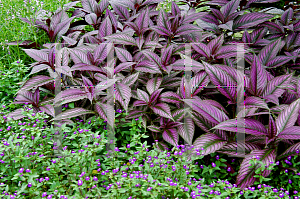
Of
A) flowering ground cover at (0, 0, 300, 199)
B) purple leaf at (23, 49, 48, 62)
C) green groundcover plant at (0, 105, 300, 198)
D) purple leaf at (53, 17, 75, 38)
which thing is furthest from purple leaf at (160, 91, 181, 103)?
purple leaf at (53, 17, 75, 38)

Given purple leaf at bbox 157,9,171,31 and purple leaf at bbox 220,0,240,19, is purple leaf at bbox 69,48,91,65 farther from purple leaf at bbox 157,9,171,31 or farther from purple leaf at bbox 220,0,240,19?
purple leaf at bbox 220,0,240,19

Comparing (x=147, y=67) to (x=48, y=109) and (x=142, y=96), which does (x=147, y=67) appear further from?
(x=48, y=109)

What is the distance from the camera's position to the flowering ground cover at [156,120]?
60.0 inches

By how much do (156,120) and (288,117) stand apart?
89 cm

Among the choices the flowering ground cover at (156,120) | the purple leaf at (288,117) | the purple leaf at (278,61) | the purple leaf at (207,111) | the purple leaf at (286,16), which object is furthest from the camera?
the purple leaf at (286,16)

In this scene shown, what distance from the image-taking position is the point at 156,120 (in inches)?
78.5

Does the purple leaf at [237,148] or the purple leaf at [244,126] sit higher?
the purple leaf at [244,126]

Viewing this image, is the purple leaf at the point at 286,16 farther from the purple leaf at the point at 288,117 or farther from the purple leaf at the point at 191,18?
the purple leaf at the point at 288,117

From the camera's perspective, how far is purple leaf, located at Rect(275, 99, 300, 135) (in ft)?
5.41

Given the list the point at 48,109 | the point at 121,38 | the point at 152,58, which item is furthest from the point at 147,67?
the point at 48,109

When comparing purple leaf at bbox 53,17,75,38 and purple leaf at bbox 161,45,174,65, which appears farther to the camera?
purple leaf at bbox 53,17,75,38

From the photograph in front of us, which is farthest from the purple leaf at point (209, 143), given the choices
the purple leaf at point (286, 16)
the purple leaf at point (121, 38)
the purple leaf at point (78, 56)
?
the purple leaf at point (286, 16)

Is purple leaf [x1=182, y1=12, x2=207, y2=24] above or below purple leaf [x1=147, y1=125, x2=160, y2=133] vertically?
above

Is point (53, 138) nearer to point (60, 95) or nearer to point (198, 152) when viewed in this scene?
point (60, 95)
